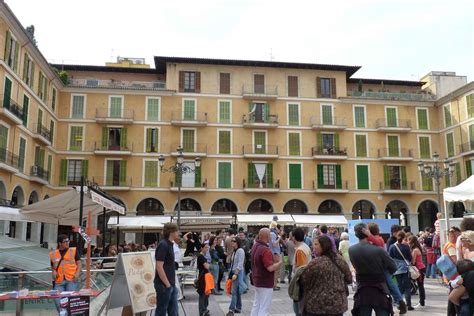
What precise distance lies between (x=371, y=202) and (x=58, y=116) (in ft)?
84.1

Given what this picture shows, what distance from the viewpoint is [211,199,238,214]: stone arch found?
35250 mm

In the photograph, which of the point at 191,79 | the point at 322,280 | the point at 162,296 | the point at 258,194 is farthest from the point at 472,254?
the point at 191,79

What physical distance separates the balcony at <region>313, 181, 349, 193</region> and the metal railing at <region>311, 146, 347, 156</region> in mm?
2349

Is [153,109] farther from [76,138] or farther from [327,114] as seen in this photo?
[327,114]

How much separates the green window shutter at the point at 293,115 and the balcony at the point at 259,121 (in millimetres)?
1199

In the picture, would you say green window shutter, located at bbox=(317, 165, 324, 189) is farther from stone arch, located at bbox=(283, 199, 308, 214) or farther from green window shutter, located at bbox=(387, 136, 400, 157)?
green window shutter, located at bbox=(387, 136, 400, 157)

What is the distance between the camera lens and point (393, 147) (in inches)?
1483

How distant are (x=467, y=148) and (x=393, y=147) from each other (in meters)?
5.49

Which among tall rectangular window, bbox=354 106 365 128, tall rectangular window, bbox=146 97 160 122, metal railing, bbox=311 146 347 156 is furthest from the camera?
tall rectangular window, bbox=354 106 365 128

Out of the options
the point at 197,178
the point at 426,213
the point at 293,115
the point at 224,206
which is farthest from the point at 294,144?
the point at 426,213

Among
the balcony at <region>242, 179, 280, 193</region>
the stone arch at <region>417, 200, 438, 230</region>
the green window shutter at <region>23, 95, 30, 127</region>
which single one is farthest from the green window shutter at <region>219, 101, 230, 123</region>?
the stone arch at <region>417, 200, 438, 230</region>

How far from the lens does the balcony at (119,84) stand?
117 ft

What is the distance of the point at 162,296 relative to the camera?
22.2 ft

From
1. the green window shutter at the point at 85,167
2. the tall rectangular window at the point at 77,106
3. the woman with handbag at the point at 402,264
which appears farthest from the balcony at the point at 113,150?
the woman with handbag at the point at 402,264
